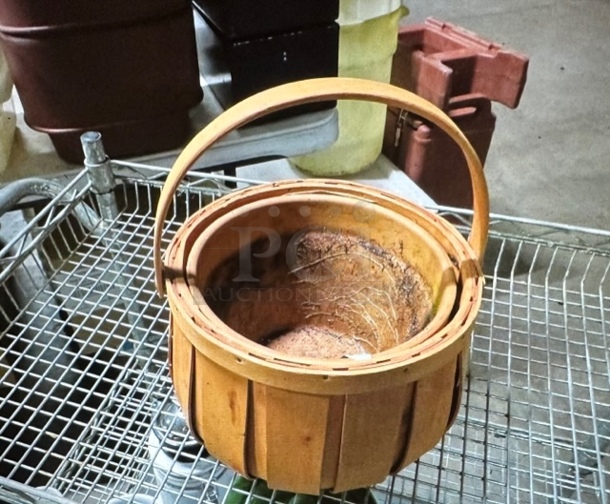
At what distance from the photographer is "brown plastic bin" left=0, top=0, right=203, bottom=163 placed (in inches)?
26.8

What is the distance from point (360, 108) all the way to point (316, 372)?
77 centimetres

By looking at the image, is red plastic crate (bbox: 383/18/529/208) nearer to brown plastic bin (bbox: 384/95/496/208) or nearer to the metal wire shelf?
brown plastic bin (bbox: 384/95/496/208)

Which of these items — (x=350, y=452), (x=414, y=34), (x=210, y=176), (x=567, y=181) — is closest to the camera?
(x=350, y=452)

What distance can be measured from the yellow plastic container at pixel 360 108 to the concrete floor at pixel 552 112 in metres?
0.62

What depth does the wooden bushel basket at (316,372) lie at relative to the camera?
0.34 metres

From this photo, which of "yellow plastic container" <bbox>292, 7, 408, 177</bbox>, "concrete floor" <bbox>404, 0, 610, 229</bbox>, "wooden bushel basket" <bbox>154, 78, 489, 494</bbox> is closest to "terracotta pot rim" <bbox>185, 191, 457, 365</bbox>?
"wooden bushel basket" <bbox>154, 78, 489, 494</bbox>

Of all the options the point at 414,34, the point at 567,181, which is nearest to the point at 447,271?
the point at 414,34

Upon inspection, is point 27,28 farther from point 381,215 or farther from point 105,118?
point 381,215

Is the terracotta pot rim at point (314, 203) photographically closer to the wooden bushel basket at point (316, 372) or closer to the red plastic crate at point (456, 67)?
the wooden bushel basket at point (316, 372)

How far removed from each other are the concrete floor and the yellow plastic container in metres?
0.62

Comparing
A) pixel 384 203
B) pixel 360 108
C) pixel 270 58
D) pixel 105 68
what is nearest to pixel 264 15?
pixel 270 58

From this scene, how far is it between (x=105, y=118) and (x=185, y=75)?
4.2 inches

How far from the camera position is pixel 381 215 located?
47 centimetres

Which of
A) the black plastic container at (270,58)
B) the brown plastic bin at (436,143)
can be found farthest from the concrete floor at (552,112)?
the black plastic container at (270,58)
